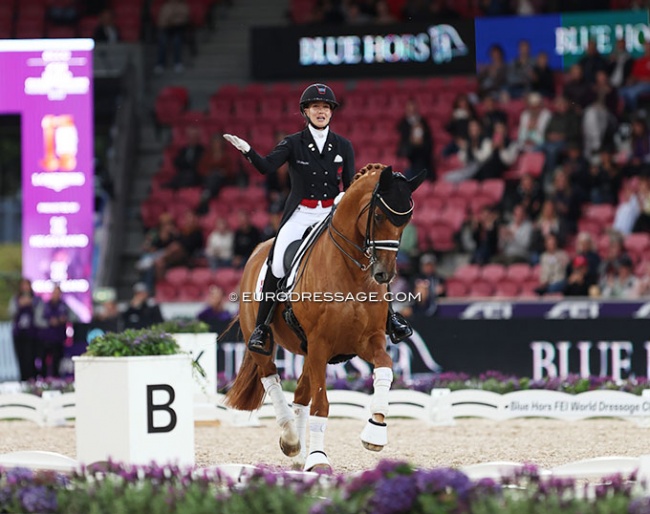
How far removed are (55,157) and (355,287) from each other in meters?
9.57

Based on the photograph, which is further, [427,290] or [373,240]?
[427,290]

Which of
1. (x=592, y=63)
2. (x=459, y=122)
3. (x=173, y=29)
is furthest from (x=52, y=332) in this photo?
(x=592, y=63)

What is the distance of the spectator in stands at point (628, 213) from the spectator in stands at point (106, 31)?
8.28m

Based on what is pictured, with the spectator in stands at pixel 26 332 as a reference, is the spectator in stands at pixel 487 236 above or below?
above

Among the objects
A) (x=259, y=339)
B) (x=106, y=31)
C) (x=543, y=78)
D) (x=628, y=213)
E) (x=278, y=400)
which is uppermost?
(x=106, y=31)

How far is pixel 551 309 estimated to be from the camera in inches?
520

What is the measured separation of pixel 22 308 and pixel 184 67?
6.36 metres

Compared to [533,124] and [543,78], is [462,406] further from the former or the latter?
[543,78]

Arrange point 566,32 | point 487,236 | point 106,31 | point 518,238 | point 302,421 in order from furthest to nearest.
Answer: point 106,31, point 566,32, point 487,236, point 518,238, point 302,421

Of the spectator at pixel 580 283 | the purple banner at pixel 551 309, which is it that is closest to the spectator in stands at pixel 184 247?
the purple banner at pixel 551 309

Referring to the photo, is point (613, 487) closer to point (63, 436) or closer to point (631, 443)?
point (631, 443)

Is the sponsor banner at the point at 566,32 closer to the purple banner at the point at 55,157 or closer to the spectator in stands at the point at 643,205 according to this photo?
the spectator in stands at the point at 643,205

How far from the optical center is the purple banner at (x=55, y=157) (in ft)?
50.1

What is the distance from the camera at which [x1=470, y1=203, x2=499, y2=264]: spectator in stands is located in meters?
15.1
